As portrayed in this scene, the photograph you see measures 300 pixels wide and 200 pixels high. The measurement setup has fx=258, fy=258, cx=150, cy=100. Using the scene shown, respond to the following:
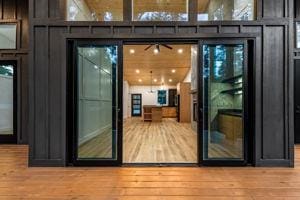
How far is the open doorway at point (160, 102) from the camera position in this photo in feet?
18.2

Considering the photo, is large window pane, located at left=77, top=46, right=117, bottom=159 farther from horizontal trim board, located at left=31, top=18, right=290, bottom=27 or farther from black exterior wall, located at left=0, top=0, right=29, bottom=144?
black exterior wall, located at left=0, top=0, right=29, bottom=144

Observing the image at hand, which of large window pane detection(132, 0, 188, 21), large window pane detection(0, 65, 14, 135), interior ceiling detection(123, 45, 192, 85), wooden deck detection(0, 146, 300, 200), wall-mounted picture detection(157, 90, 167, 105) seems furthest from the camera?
wall-mounted picture detection(157, 90, 167, 105)

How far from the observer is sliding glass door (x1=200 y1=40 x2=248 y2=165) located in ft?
14.2

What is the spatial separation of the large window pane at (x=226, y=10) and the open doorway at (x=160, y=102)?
806 millimetres

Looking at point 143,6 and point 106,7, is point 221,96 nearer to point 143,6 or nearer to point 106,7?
point 143,6

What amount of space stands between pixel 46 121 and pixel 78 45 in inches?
54.2

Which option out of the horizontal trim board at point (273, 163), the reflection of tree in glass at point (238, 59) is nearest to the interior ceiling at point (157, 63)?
the reflection of tree in glass at point (238, 59)

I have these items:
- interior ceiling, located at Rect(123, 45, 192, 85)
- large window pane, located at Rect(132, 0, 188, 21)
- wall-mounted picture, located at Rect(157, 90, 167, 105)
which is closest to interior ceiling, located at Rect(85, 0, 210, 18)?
large window pane, located at Rect(132, 0, 188, 21)

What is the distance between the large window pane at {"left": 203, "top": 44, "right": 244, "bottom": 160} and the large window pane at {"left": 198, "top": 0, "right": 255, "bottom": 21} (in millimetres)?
505

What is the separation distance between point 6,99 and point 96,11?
3825 millimetres

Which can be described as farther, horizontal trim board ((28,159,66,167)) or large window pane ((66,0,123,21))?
large window pane ((66,0,123,21))

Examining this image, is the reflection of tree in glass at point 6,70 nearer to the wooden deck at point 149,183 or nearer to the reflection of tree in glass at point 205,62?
the wooden deck at point 149,183

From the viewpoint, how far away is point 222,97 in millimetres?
4359

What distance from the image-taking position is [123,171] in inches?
158
